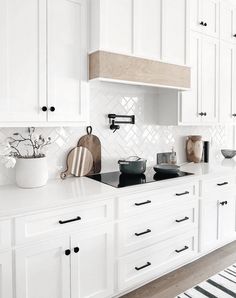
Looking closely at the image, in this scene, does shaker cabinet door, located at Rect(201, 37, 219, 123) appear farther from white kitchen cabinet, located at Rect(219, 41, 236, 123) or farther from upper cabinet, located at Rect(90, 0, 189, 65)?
upper cabinet, located at Rect(90, 0, 189, 65)

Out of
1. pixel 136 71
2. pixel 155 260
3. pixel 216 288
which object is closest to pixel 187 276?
pixel 216 288

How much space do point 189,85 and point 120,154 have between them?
0.91 m

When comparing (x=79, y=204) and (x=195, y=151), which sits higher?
(x=195, y=151)

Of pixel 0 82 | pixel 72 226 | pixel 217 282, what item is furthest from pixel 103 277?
pixel 0 82

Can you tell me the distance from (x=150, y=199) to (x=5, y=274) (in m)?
1.11

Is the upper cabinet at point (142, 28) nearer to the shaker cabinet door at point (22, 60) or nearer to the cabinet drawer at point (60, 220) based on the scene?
the shaker cabinet door at point (22, 60)

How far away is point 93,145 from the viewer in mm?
2463

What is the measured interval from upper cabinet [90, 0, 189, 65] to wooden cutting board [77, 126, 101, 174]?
2.43 feet

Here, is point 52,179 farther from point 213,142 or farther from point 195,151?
point 213,142

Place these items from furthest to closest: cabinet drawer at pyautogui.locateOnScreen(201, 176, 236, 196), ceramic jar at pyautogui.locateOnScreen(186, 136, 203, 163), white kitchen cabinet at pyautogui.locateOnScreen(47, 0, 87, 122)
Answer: ceramic jar at pyautogui.locateOnScreen(186, 136, 203, 163)
cabinet drawer at pyautogui.locateOnScreen(201, 176, 236, 196)
white kitchen cabinet at pyautogui.locateOnScreen(47, 0, 87, 122)

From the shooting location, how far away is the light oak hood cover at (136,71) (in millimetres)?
1979

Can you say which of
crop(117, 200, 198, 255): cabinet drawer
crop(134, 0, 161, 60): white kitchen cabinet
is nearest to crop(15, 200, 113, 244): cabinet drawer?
crop(117, 200, 198, 255): cabinet drawer

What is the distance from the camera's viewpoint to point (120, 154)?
266 cm

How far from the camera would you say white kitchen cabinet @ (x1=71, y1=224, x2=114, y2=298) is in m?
1.79
